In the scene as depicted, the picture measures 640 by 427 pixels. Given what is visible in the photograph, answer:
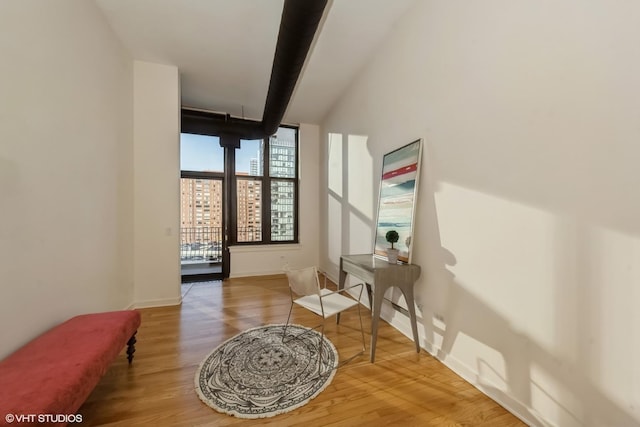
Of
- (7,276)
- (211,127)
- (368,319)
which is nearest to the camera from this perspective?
(7,276)

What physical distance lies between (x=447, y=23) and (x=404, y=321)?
9.73ft

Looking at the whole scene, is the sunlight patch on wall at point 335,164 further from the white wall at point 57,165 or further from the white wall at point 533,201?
the white wall at point 57,165

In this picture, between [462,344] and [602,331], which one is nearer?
[602,331]

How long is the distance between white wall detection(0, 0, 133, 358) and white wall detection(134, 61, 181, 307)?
1.32 feet

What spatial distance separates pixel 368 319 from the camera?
3.09 metres

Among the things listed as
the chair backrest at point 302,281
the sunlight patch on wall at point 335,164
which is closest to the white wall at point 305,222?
the sunlight patch on wall at point 335,164

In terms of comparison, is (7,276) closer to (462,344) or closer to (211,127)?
(462,344)

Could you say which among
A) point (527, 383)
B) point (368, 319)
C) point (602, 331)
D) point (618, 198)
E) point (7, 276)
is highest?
point (618, 198)

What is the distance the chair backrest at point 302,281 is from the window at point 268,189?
125 inches

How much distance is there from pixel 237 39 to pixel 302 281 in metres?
2.99

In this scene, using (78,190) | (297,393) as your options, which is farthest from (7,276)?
(297,393)

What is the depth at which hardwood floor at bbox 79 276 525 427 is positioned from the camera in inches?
61.9

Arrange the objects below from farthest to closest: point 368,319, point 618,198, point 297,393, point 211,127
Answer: point 211,127, point 368,319, point 297,393, point 618,198

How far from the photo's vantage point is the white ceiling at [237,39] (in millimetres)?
2527
